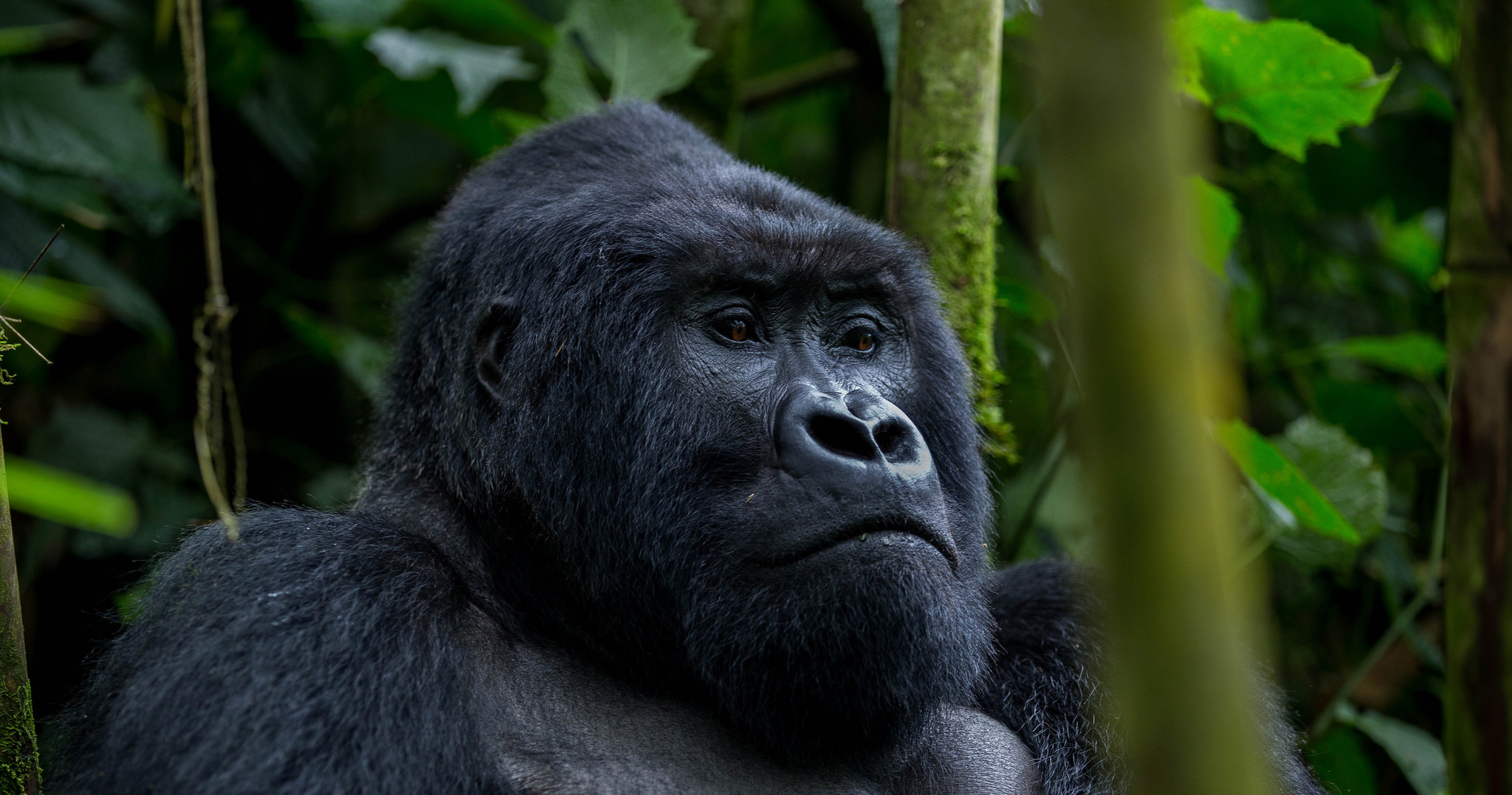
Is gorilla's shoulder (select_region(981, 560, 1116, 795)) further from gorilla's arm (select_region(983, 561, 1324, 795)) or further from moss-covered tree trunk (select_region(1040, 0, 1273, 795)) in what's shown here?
moss-covered tree trunk (select_region(1040, 0, 1273, 795))

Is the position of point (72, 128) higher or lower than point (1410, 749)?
higher

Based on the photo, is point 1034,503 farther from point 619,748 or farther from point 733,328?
point 619,748

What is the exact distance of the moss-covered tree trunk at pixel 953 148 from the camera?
322cm

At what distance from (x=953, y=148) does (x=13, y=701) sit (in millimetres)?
2421

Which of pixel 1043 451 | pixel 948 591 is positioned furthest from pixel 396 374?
pixel 1043 451

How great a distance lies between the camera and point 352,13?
14.0 feet

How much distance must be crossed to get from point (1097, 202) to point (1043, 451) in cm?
346

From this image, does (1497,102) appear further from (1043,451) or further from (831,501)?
(1043,451)

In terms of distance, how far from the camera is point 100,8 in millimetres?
4891

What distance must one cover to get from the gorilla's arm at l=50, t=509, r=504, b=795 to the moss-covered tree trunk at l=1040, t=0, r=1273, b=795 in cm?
166

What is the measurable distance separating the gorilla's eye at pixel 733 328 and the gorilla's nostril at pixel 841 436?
1.03 feet

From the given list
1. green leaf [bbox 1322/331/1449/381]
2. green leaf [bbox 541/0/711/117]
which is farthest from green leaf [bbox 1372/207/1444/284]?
green leaf [bbox 541/0/711/117]

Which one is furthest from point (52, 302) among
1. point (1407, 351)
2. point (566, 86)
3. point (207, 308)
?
A: point (1407, 351)

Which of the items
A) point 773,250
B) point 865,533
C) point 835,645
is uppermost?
point 773,250
